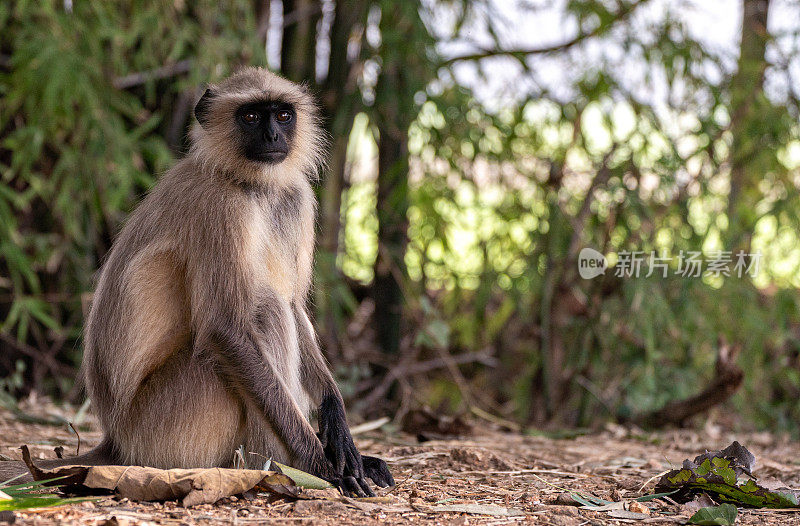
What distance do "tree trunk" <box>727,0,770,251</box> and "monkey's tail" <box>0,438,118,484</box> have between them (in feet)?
13.7

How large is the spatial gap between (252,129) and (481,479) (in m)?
1.77

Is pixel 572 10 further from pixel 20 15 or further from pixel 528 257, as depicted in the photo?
pixel 20 15

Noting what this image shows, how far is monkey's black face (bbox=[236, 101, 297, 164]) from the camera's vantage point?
3611mm

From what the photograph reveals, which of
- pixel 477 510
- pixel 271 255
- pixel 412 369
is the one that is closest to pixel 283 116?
pixel 271 255

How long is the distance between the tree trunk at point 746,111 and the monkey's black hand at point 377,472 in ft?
11.3

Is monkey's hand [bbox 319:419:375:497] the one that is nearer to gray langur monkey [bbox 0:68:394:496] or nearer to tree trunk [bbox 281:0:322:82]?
gray langur monkey [bbox 0:68:394:496]

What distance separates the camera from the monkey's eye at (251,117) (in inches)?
148

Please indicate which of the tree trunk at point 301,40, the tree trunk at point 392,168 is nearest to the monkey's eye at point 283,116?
the tree trunk at point 392,168

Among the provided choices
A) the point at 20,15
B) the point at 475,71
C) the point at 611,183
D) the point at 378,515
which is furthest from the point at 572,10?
the point at 378,515

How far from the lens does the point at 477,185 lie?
638cm

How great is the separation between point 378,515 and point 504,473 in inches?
37.5

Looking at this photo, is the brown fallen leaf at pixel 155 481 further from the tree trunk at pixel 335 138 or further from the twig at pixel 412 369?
the twig at pixel 412 369

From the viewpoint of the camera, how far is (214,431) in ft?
10.7

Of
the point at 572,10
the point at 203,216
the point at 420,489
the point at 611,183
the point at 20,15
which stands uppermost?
the point at 572,10
